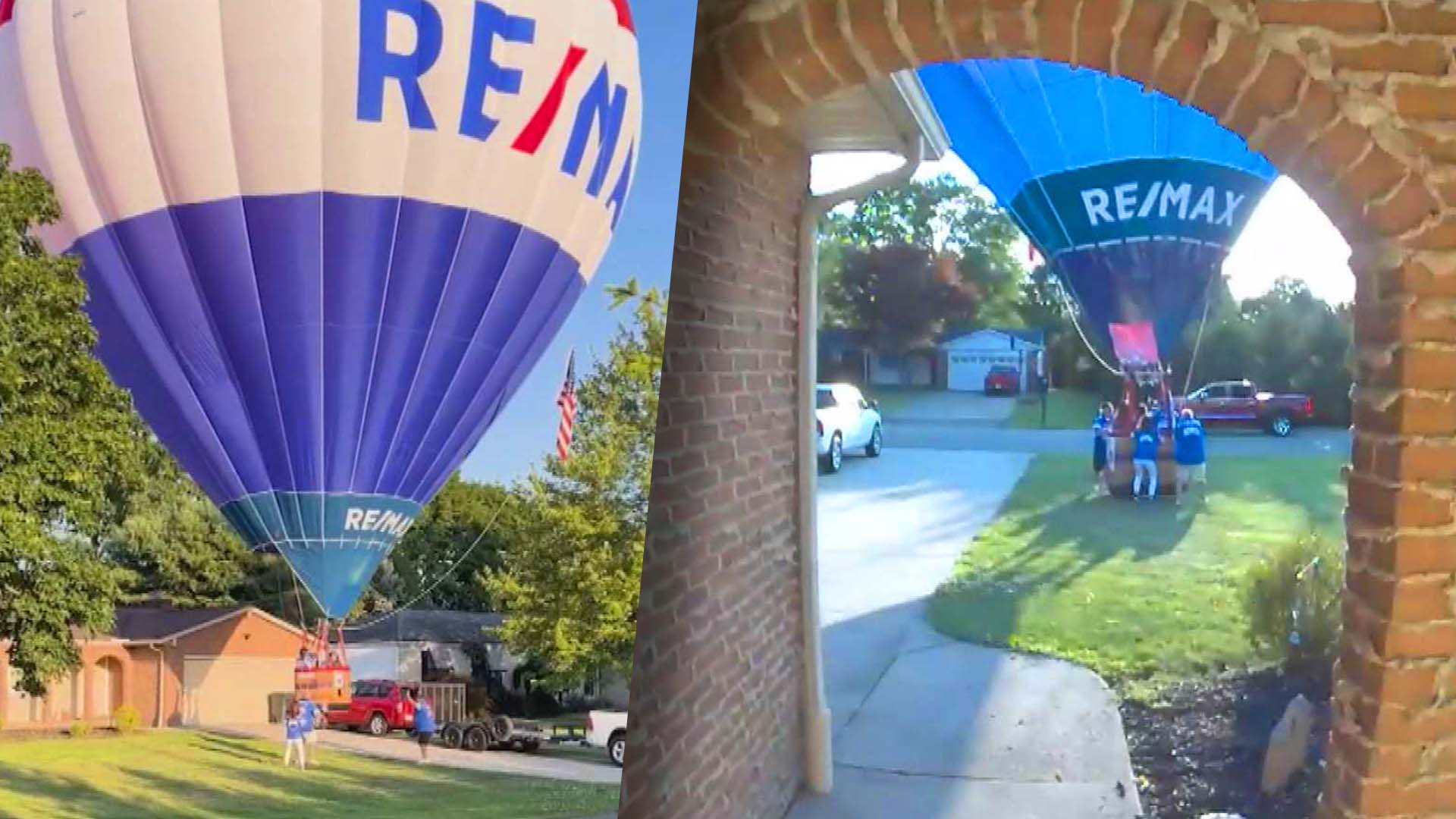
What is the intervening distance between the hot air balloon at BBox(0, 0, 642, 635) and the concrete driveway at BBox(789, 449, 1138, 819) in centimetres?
169

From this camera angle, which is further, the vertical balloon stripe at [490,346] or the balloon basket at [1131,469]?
the balloon basket at [1131,469]

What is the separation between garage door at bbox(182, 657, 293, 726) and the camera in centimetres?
118

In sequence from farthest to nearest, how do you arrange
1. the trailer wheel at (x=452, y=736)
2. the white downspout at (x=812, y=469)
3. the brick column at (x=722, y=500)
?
the white downspout at (x=812, y=469) → the brick column at (x=722, y=500) → the trailer wheel at (x=452, y=736)

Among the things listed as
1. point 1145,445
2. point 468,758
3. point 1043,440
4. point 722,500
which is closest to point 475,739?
point 468,758

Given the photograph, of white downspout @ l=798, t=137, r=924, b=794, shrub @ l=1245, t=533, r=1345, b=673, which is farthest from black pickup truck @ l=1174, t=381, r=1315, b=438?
white downspout @ l=798, t=137, r=924, b=794

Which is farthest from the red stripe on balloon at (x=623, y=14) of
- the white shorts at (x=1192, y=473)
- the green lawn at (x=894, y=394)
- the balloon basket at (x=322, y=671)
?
the white shorts at (x=1192, y=473)

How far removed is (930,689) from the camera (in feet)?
9.27

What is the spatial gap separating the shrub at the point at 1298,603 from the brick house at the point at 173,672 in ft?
7.24

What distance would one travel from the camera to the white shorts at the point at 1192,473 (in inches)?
108

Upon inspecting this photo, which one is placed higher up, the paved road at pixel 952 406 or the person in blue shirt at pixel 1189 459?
the paved road at pixel 952 406

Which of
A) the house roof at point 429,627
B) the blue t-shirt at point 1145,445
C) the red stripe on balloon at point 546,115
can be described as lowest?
the house roof at point 429,627

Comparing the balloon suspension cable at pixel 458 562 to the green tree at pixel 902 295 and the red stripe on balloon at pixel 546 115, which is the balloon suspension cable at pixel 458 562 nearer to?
the red stripe on balloon at pixel 546 115

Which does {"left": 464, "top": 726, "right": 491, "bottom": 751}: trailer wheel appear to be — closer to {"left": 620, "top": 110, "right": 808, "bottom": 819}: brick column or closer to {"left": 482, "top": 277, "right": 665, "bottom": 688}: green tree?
{"left": 482, "top": 277, "right": 665, "bottom": 688}: green tree

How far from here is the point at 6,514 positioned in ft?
3.31
